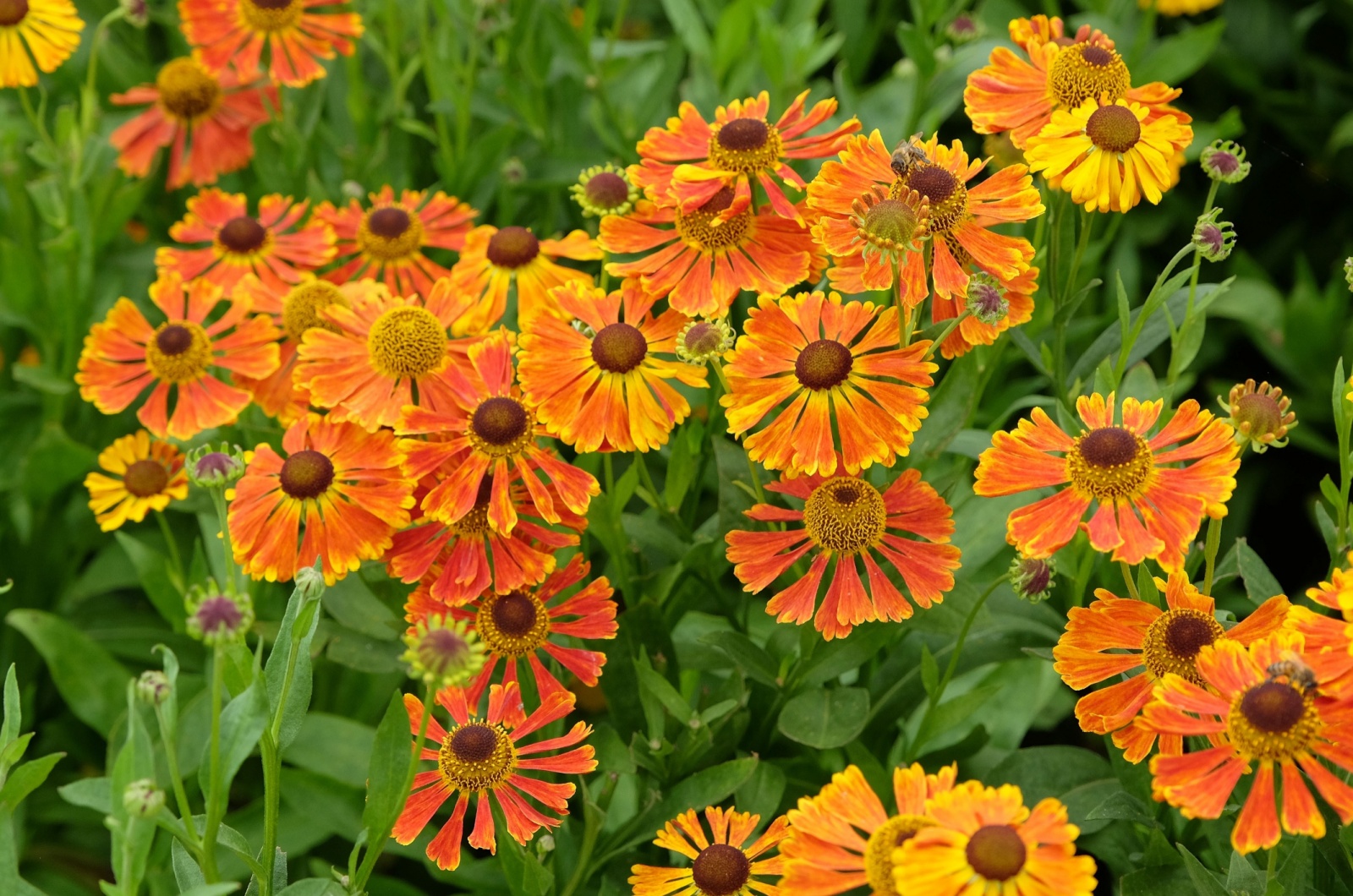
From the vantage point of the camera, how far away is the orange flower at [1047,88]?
1118 mm

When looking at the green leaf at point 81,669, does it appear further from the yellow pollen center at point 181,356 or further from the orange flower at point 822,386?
the orange flower at point 822,386

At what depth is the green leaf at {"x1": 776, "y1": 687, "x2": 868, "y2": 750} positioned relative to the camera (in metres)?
1.09

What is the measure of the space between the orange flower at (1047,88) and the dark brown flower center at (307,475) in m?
0.61

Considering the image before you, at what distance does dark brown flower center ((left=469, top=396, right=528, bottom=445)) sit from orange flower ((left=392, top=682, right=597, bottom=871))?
0.64 ft

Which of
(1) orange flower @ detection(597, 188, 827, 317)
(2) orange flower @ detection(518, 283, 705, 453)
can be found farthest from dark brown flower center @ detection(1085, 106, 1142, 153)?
(2) orange flower @ detection(518, 283, 705, 453)

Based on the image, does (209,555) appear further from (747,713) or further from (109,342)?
(747,713)

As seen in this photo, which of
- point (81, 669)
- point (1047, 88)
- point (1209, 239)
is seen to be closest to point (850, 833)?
point (1209, 239)

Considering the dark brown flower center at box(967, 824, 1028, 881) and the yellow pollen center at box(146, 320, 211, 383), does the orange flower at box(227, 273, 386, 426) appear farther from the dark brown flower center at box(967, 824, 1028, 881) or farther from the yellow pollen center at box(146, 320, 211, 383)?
the dark brown flower center at box(967, 824, 1028, 881)

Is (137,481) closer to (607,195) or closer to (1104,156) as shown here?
(607,195)

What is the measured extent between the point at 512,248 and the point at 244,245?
39cm

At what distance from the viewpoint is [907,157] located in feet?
→ 3.37

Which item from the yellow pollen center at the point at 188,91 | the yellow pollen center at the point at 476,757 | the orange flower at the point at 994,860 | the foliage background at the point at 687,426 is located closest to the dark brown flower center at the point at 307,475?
the foliage background at the point at 687,426

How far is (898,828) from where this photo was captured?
2.72 ft

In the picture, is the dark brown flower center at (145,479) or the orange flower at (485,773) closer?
the orange flower at (485,773)
